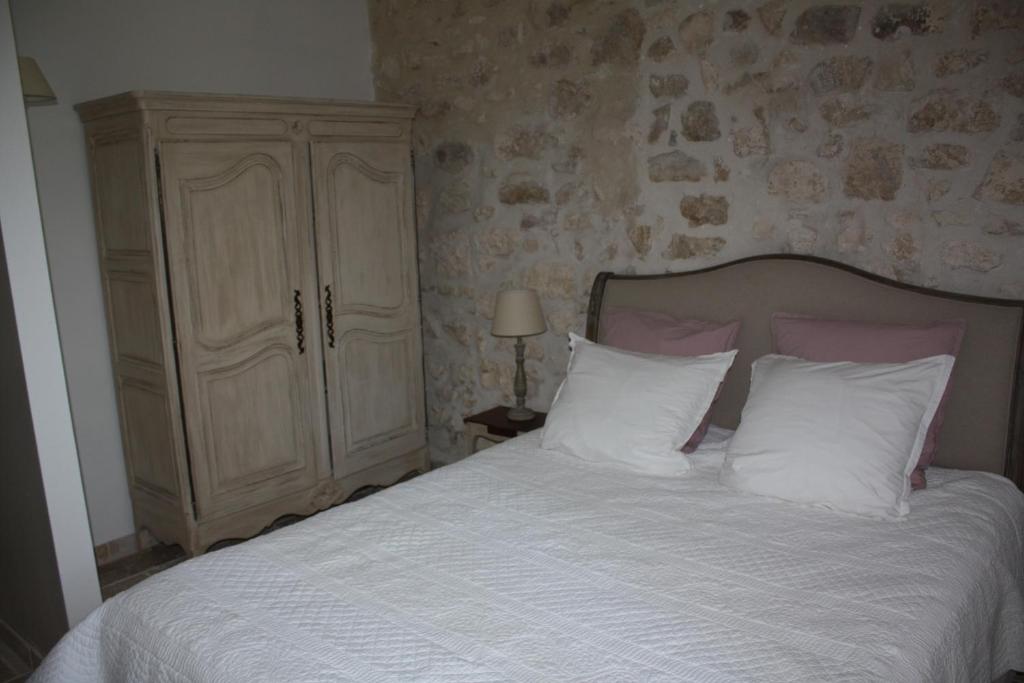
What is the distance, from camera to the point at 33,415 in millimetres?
2244

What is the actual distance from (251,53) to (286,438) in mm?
1787

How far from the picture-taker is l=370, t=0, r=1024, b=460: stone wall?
2436 millimetres

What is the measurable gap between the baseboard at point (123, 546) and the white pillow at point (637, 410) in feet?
6.22

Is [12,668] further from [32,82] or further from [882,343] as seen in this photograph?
[882,343]

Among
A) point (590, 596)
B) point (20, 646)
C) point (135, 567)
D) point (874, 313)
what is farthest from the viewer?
point (135, 567)

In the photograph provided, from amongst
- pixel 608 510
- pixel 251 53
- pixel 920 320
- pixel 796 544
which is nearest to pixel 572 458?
pixel 608 510

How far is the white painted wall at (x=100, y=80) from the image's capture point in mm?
3027

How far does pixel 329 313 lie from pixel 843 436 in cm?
218

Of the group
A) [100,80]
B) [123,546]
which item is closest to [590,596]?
[123,546]

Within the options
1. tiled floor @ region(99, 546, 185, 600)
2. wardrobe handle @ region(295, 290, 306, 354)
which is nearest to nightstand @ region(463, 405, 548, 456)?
wardrobe handle @ region(295, 290, 306, 354)

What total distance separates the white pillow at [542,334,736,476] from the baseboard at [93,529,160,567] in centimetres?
190

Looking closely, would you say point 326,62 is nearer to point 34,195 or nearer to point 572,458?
point 34,195

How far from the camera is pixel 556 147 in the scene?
341cm

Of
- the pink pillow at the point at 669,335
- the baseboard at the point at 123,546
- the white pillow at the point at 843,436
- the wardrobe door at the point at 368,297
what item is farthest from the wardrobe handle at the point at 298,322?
the white pillow at the point at 843,436
